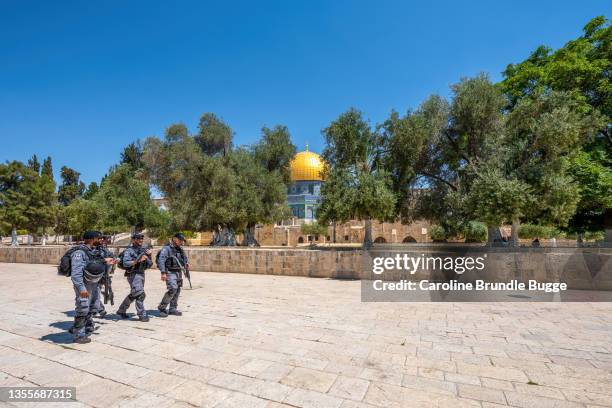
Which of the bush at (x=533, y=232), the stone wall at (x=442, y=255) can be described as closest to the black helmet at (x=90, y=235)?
the stone wall at (x=442, y=255)

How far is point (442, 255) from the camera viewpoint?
11.8 meters

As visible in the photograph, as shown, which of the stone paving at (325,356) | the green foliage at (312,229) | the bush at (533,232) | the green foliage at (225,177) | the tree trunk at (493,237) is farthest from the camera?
the green foliage at (312,229)

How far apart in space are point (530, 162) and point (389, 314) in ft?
48.1

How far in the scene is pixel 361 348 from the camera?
17.1 ft

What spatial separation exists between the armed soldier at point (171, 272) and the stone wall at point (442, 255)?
716cm

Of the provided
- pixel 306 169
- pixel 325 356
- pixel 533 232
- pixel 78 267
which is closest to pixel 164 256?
pixel 78 267

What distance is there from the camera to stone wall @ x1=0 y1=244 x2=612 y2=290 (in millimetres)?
10586

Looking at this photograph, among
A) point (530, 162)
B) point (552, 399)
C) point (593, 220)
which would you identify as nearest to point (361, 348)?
point (552, 399)

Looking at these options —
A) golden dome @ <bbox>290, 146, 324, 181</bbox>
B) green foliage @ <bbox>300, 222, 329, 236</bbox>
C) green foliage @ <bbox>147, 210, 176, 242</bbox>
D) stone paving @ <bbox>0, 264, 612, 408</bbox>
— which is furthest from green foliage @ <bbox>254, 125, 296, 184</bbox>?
golden dome @ <bbox>290, 146, 324, 181</bbox>

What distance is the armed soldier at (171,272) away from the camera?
7.40 meters

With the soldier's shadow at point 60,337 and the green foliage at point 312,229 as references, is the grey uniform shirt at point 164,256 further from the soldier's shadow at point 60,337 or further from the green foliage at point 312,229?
the green foliage at point 312,229

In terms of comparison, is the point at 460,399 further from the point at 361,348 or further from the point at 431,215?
the point at 431,215

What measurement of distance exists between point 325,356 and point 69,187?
257 feet

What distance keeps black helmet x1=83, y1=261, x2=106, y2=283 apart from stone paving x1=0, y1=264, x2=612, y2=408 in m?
1.02
